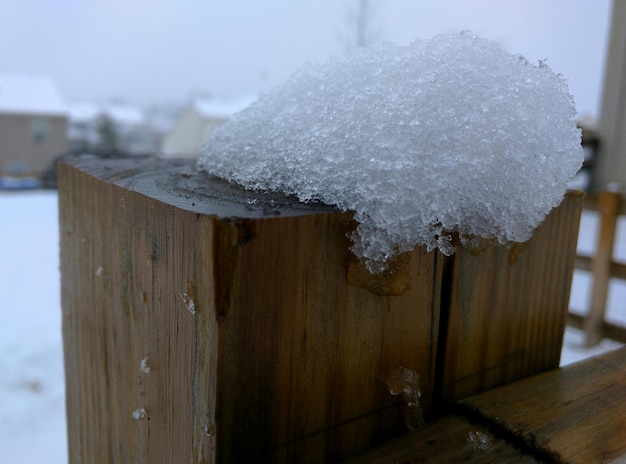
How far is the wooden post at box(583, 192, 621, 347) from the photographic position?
9.68 ft

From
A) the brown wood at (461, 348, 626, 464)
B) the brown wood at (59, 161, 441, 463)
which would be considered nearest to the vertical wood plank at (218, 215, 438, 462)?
the brown wood at (59, 161, 441, 463)

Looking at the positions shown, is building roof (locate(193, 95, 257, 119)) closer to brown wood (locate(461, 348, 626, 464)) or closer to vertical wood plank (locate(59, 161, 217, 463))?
vertical wood plank (locate(59, 161, 217, 463))

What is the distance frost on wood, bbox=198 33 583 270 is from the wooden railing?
108 inches

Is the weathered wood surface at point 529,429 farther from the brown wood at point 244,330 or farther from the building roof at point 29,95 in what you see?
the building roof at point 29,95

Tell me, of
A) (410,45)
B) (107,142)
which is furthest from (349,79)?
(107,142)

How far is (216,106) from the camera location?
20969mm

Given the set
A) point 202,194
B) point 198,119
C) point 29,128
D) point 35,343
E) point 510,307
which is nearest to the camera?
point 202,194

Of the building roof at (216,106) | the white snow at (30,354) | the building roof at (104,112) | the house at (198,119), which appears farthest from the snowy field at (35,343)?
the building roof at (104,112)

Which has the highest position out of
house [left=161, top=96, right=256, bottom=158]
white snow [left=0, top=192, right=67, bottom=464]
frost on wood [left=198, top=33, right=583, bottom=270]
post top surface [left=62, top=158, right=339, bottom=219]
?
house [left=161, top=96, right=256, bottom=158]

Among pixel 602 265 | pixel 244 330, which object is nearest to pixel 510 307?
pixel 244 330

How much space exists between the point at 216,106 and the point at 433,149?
21.5m

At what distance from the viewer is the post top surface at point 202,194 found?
0.46 meters

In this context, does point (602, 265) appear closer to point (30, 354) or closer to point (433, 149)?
point (433, 149)

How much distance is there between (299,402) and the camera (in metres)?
0.50
